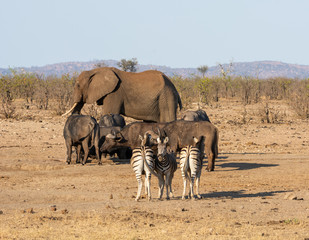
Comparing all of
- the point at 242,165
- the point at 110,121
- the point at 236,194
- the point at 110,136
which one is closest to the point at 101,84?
the point at 110,121

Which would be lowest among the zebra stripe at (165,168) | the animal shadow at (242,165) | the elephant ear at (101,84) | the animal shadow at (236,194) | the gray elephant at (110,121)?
the animal shadow at (242,165)

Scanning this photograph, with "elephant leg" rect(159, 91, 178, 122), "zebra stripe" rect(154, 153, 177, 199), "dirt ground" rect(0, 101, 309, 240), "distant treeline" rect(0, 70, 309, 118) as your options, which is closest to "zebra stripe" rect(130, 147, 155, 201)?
"zebra stripe" rect(154, 153, 177, 199)

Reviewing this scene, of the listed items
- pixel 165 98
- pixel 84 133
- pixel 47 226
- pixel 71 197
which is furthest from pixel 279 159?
pixel 47 226

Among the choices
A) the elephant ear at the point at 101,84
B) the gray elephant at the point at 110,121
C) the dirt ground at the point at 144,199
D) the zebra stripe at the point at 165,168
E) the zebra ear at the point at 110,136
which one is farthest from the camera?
the elephant ear at the point at 101,84

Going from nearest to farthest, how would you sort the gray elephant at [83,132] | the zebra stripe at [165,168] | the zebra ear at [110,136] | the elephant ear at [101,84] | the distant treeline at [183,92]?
the zebra stripe at [165,168]
the zebra ear at [110,136]
the gray elephant at [83,132]
the elephant ear at [101,84]
the distant treeline at [183,92]

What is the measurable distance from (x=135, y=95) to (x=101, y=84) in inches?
42.9

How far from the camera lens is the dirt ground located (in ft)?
26.9

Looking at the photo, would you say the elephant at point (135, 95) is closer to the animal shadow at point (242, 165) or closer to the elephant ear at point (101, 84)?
the elephant ear at point (101, 84)

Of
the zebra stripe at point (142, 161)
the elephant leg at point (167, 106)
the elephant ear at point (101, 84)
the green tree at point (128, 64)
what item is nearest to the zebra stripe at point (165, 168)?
the zebra stripe at point (142, 161)

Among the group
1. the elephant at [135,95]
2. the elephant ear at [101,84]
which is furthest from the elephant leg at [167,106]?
the elephant ear at [101,84]

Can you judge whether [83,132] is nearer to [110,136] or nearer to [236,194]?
[110,136]

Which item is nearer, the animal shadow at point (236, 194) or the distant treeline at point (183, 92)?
the animal shadow at point (236, 194)

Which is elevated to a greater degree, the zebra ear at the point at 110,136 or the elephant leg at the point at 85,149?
the zebra ear at the point at 110,136

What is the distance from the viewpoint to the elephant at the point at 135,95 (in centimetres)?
1881
